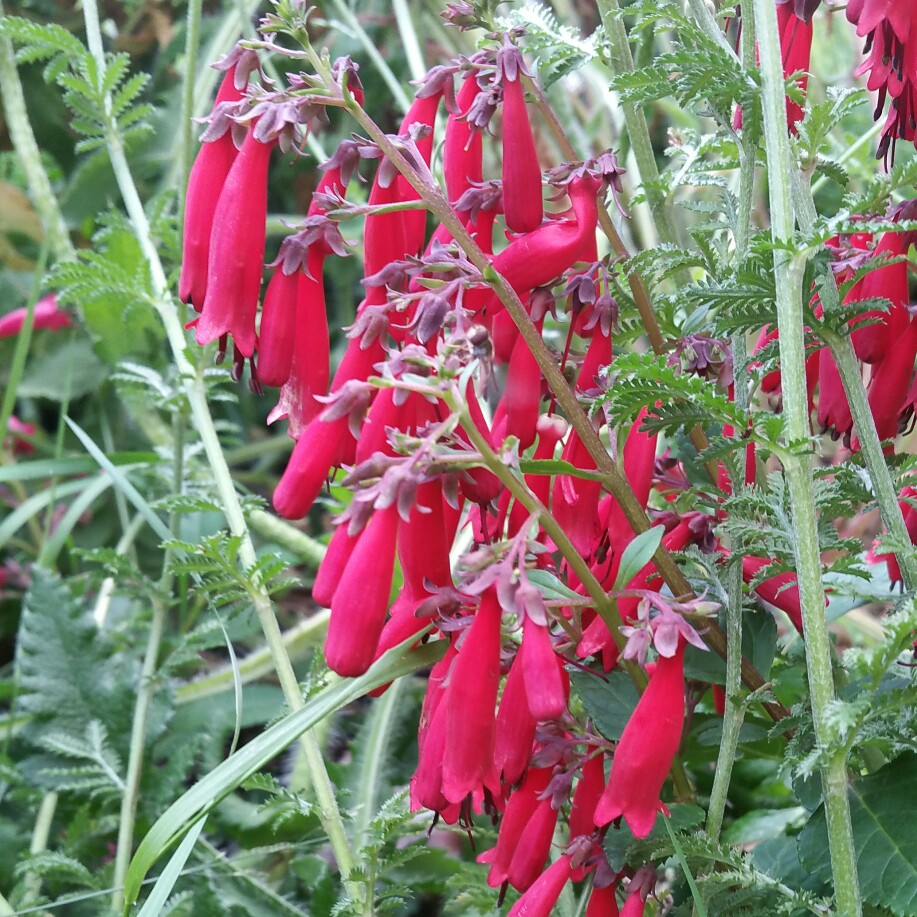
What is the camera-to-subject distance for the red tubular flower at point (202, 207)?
76cm

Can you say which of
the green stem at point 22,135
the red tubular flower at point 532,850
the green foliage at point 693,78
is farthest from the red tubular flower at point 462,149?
the green stem at point 22,135

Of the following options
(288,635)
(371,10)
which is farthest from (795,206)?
(371,10)

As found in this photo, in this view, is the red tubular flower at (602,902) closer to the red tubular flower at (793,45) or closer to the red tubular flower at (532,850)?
the red tubular flower at (532,850)

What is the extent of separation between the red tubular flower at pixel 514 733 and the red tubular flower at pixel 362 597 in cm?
10

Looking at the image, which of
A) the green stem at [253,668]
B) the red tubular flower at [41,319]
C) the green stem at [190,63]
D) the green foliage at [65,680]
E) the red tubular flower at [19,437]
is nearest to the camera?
the green stem at [190,63]

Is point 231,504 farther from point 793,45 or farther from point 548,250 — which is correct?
point 793,45

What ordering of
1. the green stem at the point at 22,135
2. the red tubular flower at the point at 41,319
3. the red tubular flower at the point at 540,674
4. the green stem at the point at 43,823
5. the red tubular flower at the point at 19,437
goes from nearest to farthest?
the red tubular flower at the point at 540,674 < the green stem at the point at 43,823 < the green stem at the point at 22,135 < the red tubular flower at the point at 19,437 < the red tubular flower at the point at 41,319

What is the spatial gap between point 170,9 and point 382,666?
2.28m

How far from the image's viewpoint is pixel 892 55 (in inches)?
26.5

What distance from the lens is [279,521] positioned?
1.61 m

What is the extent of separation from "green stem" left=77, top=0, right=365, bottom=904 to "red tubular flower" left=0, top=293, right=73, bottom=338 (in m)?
0.74

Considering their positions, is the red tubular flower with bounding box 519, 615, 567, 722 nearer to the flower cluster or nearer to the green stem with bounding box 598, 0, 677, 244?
the flower cluster

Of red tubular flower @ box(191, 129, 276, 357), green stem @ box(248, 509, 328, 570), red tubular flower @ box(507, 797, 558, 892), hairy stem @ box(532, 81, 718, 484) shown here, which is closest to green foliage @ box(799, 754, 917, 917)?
red tubular flower @ box(507, 797, 558, 892)

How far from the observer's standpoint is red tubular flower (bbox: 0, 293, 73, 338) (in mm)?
1956
